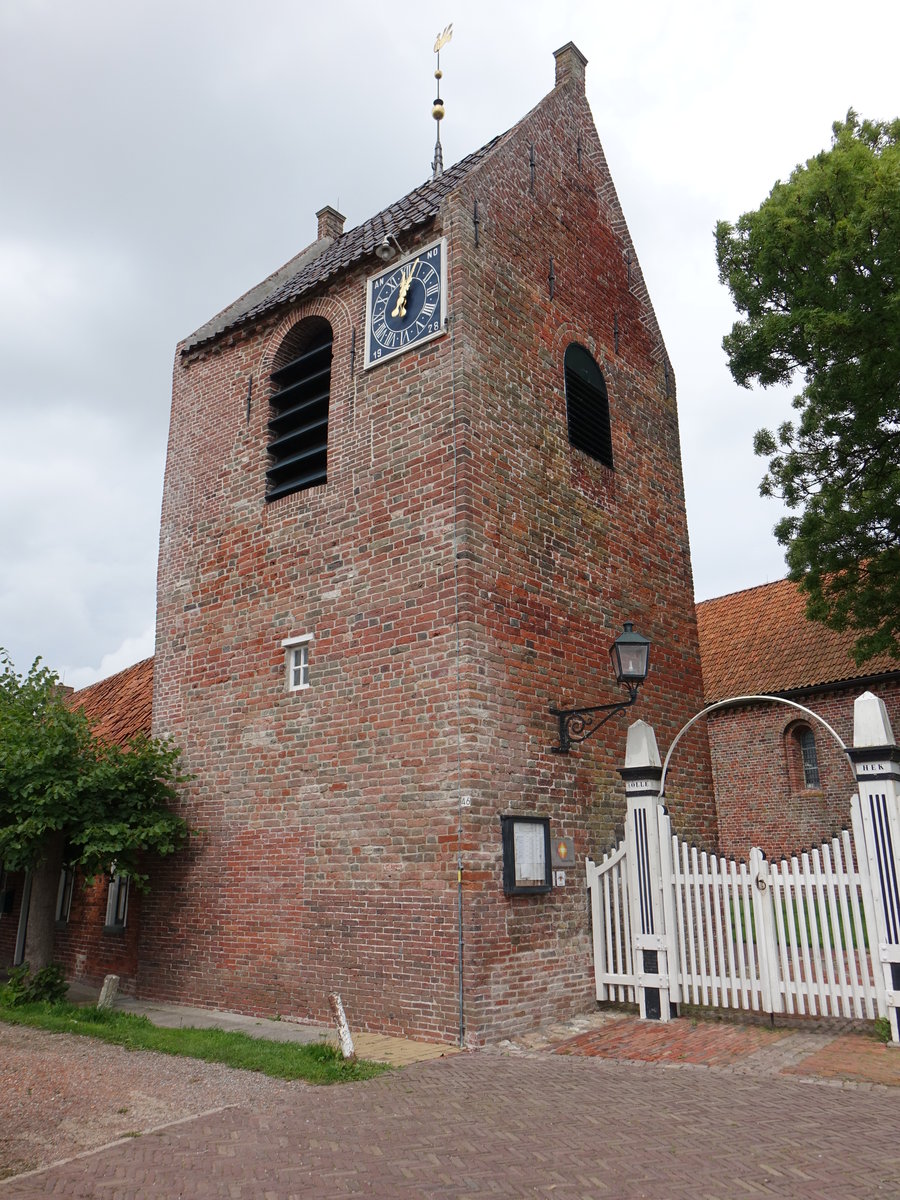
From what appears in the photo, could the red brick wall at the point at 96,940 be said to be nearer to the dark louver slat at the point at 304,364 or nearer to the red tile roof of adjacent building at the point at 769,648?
the dark louver slat at the point at 304,364

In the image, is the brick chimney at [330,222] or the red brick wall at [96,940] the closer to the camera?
the red brick wall at [96,940]

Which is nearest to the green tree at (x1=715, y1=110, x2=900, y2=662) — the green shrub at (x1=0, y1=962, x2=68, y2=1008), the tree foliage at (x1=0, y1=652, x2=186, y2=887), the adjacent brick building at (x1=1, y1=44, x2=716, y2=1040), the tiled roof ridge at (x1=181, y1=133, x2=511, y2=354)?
the adjacent brick building at (x1=1, y1=44, x2=716, y2=1040)

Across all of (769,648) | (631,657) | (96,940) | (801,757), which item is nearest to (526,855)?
(631,657)

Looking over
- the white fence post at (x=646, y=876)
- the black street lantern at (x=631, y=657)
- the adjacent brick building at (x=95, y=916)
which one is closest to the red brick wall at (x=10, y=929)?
the adjacent brick building at (x=95, y=916)

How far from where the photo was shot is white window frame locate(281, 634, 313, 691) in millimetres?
10188

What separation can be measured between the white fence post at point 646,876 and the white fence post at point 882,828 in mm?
1908

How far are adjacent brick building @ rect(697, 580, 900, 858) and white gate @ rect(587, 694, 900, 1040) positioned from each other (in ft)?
35.5

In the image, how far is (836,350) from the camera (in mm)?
12883

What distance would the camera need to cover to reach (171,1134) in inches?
218

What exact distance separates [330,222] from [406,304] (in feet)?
25.2

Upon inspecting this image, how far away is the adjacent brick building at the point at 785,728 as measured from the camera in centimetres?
1875

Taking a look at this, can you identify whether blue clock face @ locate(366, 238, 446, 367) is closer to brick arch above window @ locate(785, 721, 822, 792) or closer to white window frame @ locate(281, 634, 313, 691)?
white window frame @ locate(281, 634, 313, 691)

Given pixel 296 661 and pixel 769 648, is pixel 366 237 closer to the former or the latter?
pixel 296 661

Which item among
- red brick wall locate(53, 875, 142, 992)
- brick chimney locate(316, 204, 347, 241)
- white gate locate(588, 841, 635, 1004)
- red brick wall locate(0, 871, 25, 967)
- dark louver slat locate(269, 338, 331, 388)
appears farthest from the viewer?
brick chimney locate(316, 204, 347, 241)
